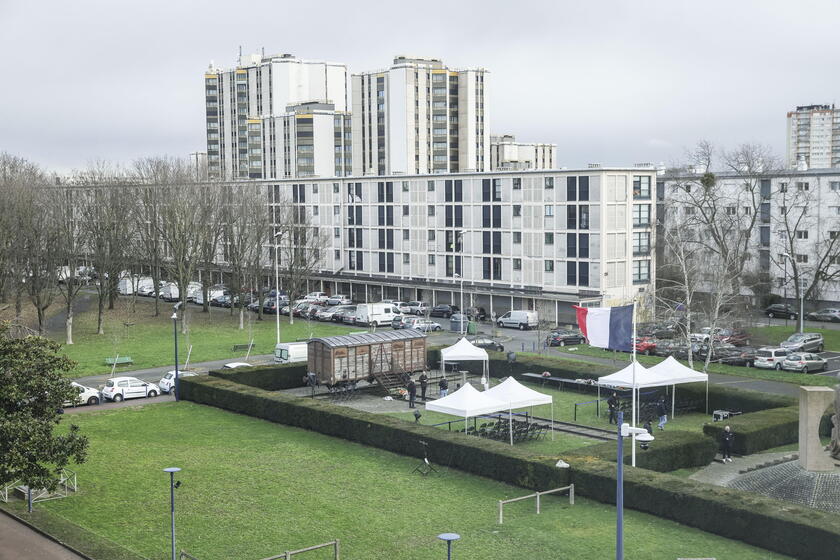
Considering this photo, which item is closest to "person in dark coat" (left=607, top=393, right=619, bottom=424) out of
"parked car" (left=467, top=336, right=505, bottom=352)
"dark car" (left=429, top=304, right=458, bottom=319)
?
"parked car" (left=467, top=336, right=505, bottom=352)

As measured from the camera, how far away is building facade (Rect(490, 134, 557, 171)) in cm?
16500

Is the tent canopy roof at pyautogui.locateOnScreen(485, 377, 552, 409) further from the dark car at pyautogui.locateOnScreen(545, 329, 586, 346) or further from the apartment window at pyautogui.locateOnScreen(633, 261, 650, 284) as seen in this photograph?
the apartment window at pyautogui.locateOnScreen(633, 261, 650, 284)

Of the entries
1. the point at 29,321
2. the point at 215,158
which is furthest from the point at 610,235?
the point at 215,158

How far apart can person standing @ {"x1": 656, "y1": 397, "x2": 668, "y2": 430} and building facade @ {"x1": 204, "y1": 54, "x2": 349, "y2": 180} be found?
3791 inches

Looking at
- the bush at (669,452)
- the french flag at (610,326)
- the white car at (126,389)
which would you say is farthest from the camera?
the white car at (126,389)

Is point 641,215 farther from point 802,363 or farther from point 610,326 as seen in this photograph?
point 610,326

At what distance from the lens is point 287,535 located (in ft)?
84.7

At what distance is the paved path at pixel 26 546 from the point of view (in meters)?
24.8

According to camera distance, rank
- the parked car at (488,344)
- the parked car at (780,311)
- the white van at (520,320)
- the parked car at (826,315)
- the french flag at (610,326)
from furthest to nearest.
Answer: the parked car at (780,311) < the parked car at (826,315) < the white van at (520,320) < the parked car at (488,344) < the french flag at (610,326)

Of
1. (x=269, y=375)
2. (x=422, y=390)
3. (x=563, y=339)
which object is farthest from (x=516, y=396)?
(x=563, y=339)

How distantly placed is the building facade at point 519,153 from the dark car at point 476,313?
75558 mm

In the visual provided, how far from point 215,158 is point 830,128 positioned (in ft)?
382

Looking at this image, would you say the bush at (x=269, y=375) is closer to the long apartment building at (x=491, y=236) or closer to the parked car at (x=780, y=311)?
the long apartment building at (x=491, y=236)

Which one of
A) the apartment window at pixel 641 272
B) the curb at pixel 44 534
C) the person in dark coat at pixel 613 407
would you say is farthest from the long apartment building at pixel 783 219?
the curb at pixel 44 534
